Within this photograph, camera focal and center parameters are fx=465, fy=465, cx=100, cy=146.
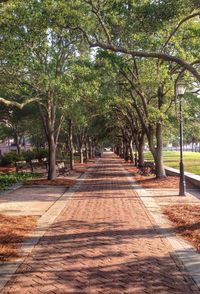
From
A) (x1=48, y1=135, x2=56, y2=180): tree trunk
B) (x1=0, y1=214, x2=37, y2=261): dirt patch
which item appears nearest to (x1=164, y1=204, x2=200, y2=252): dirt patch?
(x1=0, y1=214, x2=37, y2=261): dirt patch

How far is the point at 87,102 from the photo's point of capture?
100 feet

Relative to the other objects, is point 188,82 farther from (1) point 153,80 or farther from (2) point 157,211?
(2) point 157,211

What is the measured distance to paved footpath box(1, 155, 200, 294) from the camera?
257 inches

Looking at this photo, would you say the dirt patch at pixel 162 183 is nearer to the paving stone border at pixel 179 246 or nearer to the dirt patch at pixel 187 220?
the paving stone border at pixel 179 246

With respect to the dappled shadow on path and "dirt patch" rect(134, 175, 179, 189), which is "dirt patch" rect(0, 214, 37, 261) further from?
"dirt patch" rect(134, 175, 179, 189)

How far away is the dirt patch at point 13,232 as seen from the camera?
28.1ft

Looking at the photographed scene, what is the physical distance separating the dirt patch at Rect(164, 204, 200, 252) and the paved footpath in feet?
2.01

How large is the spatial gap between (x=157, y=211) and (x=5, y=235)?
508 centimetres

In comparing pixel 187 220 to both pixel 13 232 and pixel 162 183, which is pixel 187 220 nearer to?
pixel 13 232

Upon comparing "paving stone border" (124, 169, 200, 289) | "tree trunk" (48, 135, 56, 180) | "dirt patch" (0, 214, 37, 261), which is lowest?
"paving stone border" (124, 169, 200, 289)

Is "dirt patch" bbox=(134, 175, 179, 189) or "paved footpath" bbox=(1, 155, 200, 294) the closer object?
"paved footpath" bbox=(1, 155, 200, 294)

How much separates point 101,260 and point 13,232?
3.23 m

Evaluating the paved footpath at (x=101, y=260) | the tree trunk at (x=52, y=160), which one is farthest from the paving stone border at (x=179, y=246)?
the tree trunk at (x=52, y=160)

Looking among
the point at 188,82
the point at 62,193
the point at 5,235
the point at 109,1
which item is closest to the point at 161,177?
the point at 188,82
